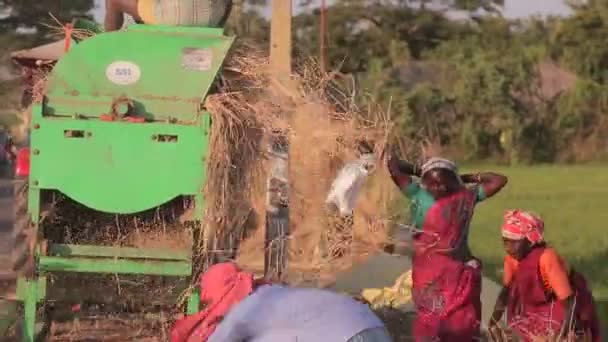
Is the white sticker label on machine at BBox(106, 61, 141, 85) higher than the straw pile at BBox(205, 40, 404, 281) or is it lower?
higher

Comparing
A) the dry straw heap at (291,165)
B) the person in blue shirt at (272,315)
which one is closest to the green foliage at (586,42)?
the dry straw heap at (291,165)

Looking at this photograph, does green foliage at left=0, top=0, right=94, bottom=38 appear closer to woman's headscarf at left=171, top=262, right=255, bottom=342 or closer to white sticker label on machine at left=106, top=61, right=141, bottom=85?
white sticker label on machine at left=106, top=61, right=141, bottom=85

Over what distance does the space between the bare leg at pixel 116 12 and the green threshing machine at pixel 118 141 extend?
0.75 m

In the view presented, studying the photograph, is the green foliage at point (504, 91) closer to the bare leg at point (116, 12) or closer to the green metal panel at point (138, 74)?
the bare leg at point (116, 12)

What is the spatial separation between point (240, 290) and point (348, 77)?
295 centimetres

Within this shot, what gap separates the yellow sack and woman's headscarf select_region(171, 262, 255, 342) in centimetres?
299

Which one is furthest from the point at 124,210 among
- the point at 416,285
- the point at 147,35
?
the point at 416,285

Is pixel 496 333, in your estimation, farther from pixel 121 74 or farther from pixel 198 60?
pixel 121 74

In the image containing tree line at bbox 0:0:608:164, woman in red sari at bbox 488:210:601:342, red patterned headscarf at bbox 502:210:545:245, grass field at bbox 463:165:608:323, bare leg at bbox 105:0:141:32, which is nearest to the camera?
woman in red sari at bbox 488:210:601:342

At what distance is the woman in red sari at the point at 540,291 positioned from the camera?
605 cm

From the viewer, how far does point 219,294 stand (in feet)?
15.0

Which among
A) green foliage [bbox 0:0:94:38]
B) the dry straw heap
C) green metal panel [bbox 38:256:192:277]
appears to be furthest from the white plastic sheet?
green foliage [bbox 0:0:94:38]

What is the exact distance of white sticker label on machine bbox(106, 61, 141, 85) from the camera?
21.0 feet

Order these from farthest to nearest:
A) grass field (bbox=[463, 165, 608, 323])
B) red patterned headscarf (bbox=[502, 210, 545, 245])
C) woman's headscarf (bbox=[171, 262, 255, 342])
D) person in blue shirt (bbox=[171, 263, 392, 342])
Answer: grass field (bbox=[463, 165, 608, 323]) → red patterned headscarf (bbox=[502, 210, 545, 245]) → woman's headscarf (bbox=[171, 262, 255, 342]) → person in blue shirt (bbox=[171, 263, 392, 342])
